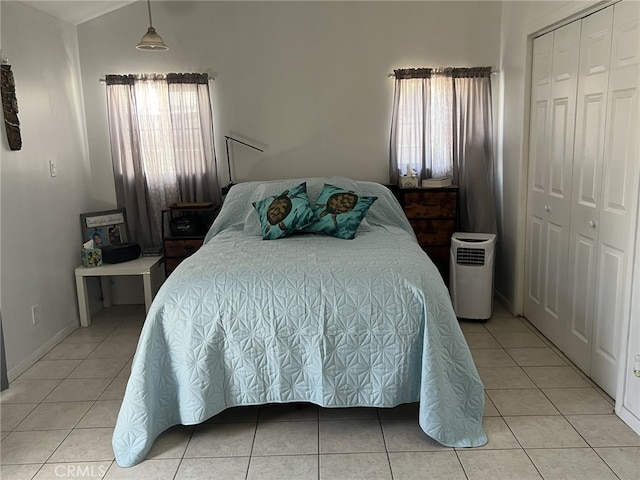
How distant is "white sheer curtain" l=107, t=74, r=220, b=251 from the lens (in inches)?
171

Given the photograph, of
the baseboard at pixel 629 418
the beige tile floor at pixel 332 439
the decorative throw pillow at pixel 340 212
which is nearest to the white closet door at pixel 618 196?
the baseboard at pixel 629 418

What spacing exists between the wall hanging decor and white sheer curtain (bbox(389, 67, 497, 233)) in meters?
2.63

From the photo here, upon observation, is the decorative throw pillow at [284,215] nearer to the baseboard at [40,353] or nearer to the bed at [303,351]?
the bed at [303,351]

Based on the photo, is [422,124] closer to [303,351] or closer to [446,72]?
[446,72]

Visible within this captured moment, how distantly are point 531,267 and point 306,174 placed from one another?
1.86m

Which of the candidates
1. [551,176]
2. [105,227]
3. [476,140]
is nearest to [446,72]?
[476,140]

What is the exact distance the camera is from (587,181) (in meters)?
3.12

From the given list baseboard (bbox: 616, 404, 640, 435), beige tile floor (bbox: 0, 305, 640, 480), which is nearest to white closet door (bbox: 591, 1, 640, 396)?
baseboard (bbox: 616, 404, 640, 435)

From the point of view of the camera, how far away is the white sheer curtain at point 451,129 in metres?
4.38

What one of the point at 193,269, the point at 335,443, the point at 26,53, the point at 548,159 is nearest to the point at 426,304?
the point at 335,443

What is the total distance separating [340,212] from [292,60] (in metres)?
1.61

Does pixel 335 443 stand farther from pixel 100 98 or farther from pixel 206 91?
pixel 100 98

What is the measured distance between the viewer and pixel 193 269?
9.12 ft

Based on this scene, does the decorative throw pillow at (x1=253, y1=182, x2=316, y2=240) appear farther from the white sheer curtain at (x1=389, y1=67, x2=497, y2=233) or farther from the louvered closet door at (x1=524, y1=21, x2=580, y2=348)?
the louvered closet door at (x1=524, y1=21, x2=580, y2=348)
